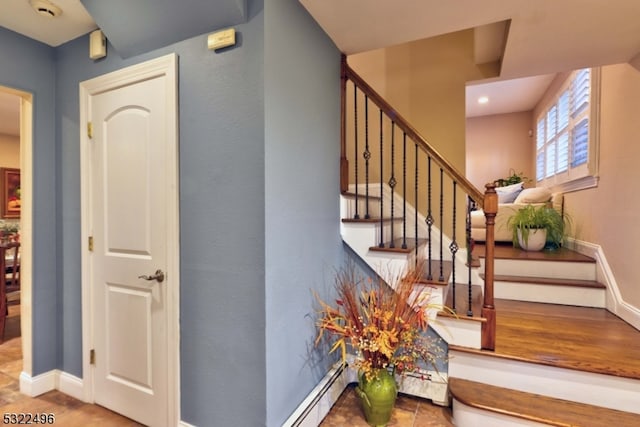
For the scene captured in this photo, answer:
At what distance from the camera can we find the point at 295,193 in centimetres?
167

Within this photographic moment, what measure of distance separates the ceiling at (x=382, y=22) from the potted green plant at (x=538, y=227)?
5.35 ft

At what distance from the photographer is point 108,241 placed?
193cm

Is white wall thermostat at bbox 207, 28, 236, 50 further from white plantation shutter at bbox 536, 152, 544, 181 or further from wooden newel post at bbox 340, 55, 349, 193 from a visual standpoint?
white plantation shutter at bbox 536, 152, 544, 181

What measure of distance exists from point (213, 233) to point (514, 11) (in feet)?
6.73

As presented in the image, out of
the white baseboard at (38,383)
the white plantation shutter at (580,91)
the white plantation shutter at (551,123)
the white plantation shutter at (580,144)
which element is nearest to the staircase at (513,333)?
the white plantation shutter at (580,144)

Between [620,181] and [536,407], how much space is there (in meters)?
1.88

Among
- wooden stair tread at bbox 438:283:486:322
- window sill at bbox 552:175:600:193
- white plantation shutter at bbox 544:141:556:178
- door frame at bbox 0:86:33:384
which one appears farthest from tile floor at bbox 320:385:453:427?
white plantation shutter at bbox 544:141:556:178

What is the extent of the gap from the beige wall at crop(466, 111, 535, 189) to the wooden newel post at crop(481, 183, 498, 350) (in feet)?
17.2

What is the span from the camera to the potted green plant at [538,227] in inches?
134

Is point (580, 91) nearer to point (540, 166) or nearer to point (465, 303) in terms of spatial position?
point (540, 166)

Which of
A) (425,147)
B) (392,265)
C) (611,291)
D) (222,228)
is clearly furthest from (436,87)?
(222,228)

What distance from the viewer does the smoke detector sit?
5.58 ft

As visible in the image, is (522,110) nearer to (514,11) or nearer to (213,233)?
(514,11)

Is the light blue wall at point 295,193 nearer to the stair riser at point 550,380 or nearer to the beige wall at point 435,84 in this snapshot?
the stair riser at point 550,380
